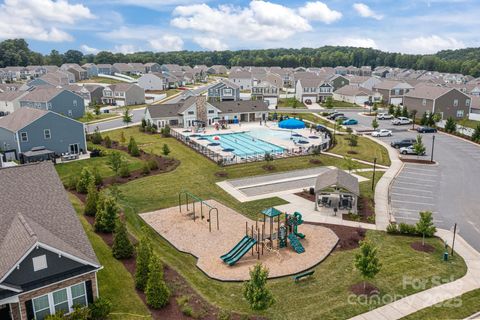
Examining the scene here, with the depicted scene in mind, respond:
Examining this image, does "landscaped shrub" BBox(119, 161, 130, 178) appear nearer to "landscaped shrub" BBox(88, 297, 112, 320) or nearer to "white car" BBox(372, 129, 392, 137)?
"landscaped shrub" BBox(88, 297, 112, 320)

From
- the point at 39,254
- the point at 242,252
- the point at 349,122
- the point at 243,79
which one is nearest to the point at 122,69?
the point at 243,79

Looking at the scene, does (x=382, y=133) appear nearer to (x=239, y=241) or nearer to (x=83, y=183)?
(x=239, y=241)

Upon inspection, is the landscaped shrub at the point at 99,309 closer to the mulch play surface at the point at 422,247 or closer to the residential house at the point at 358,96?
the mulch play surface at the point at 422,247

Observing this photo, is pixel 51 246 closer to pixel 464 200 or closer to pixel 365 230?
pixel 365 230

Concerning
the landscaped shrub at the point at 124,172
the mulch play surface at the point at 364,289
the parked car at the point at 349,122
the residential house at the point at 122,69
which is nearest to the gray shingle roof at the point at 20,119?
the landscaped shrub at the point at 124,172

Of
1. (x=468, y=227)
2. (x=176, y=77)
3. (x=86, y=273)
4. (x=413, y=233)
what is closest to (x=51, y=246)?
(x=86, y=273)
